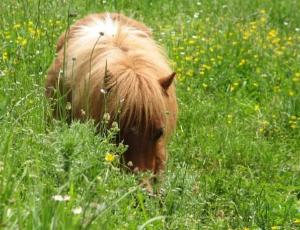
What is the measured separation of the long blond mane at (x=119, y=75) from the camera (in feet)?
16.4

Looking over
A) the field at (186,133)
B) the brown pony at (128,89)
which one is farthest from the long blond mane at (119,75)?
the field at (186,133)

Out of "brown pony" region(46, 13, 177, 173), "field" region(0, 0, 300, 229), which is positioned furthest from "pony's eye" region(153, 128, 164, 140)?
"field" region(0, 0, 300, 229)

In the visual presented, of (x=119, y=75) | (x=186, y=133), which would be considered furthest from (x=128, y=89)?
(x=186, y=133)

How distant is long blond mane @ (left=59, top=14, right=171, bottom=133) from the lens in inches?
197

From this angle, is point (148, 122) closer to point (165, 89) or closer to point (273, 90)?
point (165, 89)

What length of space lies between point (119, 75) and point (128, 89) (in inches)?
5.3

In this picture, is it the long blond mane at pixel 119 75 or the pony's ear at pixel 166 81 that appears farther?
the pony's ear at pixel 166 81

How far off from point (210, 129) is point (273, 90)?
141 centimetres

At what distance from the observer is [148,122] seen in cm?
503

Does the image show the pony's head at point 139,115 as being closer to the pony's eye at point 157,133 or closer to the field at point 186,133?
the pony's eye at point 157,133

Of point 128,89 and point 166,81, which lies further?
point 166,81

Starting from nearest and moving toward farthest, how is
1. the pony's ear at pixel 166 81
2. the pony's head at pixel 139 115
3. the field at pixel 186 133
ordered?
1. the field at pixel 186 133
2. the pony's head at pixel 139 115
3. the pony's ear at pixel 166 81

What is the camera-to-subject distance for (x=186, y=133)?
7055 millimetres

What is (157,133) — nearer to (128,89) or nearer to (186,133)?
(128,89)
